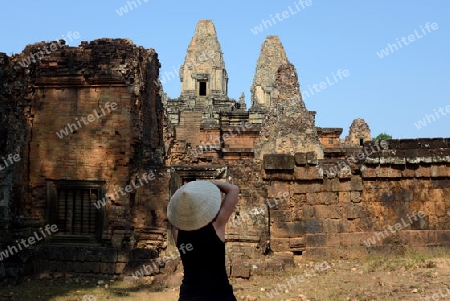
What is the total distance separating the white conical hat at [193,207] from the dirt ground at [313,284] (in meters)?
4.38

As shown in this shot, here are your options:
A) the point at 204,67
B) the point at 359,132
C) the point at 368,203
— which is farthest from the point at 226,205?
the point at 204,67

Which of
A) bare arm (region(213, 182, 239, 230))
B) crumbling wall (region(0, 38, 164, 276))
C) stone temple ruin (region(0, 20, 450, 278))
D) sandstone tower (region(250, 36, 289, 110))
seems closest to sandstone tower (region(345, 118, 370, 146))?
sandstone tower (region(250, 36, 289, 110))

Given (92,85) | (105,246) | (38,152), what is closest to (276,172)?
(105,246)

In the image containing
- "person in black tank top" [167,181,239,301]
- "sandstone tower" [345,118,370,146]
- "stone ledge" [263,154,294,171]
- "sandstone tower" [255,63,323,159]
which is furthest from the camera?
"sandstone tower" [345,118,370,146]

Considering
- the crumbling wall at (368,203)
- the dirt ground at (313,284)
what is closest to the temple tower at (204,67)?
the crumbling wall at (368,203)

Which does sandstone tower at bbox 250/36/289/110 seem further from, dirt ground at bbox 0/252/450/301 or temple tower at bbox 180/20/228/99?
dirt ground at bbox 0/252/450/301

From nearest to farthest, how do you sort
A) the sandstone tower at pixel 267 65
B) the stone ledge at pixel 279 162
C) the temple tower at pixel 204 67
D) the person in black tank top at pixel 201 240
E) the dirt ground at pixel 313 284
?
the person in black tank top at pixel 201 240, the dirt ground at pixel 313 284, the stone ledge at pixel 279 162, the temple tower at pixel 204 67, the sandstone tower at pixel 267 65

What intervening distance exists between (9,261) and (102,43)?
6027 mm

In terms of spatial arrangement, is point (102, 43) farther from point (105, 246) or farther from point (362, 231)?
point (362, 231)

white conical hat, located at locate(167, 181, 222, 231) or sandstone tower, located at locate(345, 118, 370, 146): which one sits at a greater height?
sandstone tower, located at locate(345, 118, 370, 146)

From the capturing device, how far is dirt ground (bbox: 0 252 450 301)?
659 cm

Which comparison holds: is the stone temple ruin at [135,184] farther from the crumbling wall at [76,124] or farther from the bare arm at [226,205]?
the bare arm at [226,205]

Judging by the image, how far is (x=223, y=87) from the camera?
38.4m

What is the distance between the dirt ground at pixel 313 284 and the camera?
6.59 m
